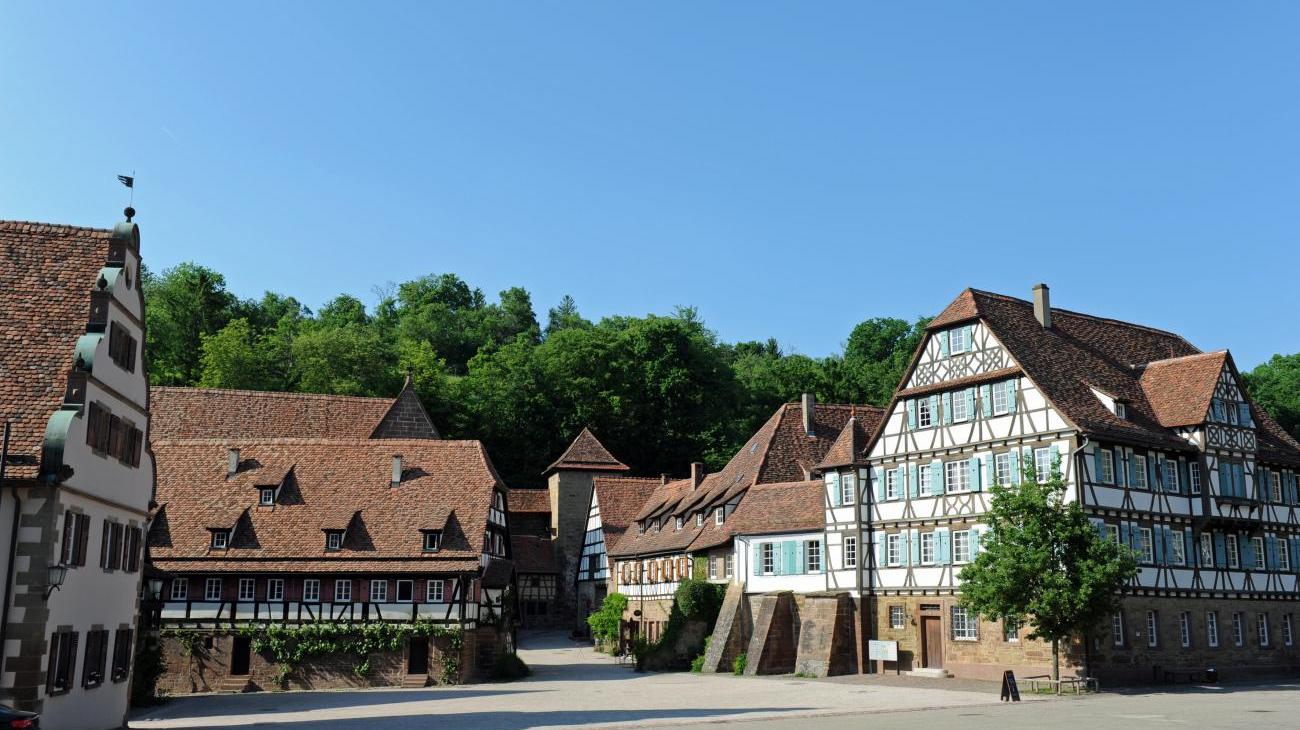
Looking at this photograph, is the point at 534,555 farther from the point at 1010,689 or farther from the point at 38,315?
the point at 38,315

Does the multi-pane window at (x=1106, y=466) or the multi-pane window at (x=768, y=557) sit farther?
the multi-pane window at (x=768, y=557)

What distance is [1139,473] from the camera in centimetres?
3584

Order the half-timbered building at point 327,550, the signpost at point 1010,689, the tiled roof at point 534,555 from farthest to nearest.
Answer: the tiled roof at point 534,555, the half-timbered building at point 327,550, the signpost at point 1010,689

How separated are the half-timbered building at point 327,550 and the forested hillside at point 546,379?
1290 inches

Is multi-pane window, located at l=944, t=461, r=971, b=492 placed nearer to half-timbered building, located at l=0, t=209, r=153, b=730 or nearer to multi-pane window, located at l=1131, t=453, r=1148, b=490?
multi-pane window, located at l=1131, t=453, r=1148, b=490

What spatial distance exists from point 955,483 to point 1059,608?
26.1 feet

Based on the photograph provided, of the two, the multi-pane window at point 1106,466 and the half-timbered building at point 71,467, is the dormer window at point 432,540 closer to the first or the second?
the half-timbered building at point 71,467

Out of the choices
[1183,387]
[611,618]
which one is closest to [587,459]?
[611,618]

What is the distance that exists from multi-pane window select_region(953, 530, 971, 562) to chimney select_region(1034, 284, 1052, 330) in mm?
8128

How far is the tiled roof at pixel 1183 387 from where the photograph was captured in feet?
121

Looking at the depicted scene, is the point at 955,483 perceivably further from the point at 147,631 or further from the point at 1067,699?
the point at 147,631

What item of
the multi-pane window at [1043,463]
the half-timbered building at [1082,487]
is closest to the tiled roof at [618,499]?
the half-timbered building at [1082,487]

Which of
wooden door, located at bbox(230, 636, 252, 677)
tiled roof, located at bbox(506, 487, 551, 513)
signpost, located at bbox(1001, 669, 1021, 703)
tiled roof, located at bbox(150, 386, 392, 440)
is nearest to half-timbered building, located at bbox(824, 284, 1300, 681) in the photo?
signpost, located at bbox(1001, 669, 1021, 703)

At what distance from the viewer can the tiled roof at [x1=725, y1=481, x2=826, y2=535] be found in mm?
42281
